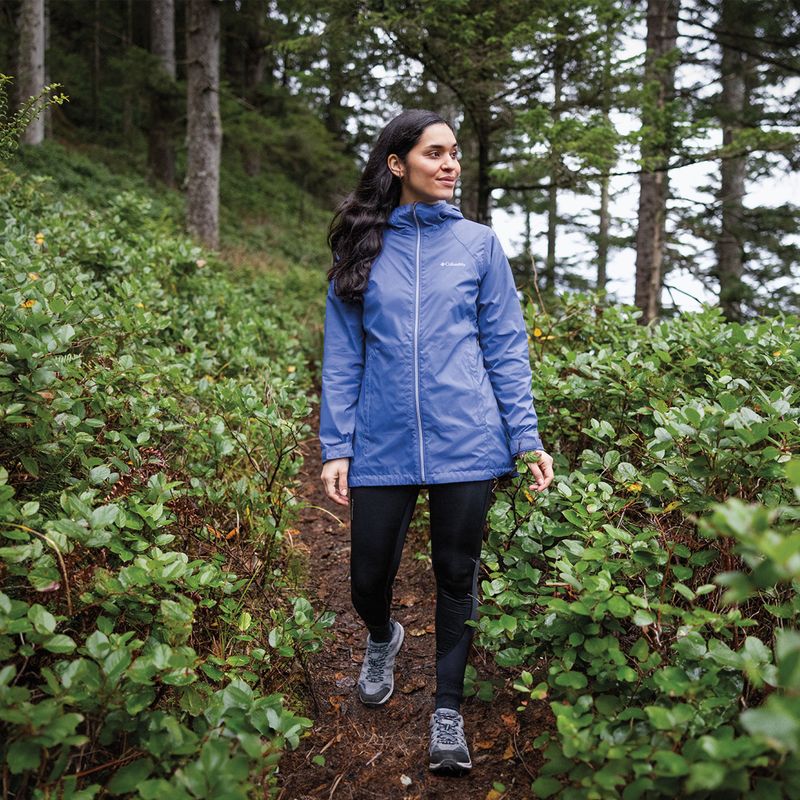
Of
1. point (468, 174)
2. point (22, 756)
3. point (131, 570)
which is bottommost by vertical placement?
point (22, 756)

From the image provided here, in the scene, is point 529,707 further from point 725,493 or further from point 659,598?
point 725,493

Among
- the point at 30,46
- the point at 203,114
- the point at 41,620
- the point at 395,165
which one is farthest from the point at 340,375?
the point at 30,46

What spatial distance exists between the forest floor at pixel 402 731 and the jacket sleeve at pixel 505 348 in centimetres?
107

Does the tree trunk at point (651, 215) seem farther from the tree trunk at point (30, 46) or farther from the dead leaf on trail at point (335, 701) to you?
the tree trunk at point (30, 46)

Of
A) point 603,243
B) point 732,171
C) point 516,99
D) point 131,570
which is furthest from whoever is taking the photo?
point 603,243

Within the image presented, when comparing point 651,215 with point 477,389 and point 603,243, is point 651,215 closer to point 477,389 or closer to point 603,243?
point 477,389

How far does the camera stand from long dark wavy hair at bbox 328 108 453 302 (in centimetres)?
256

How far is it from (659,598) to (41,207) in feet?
21.1

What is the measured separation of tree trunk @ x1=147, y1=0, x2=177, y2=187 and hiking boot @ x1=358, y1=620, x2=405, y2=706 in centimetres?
1292

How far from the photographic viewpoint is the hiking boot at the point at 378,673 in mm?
2777

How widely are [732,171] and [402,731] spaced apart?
48.3 ft

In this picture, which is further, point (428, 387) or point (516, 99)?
point (516, 99)

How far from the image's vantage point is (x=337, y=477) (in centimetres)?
253

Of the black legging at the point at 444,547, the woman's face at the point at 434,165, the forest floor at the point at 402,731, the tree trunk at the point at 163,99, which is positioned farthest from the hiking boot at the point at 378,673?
the tree trunk at the point at 163,99
